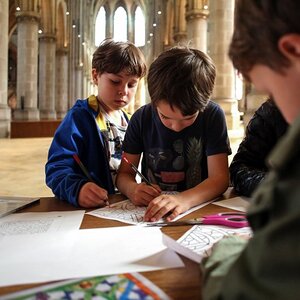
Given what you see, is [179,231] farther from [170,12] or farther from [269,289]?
[170,12]

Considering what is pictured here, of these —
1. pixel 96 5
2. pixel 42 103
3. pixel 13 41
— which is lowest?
pixel 42 103

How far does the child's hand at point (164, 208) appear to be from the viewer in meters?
1.25

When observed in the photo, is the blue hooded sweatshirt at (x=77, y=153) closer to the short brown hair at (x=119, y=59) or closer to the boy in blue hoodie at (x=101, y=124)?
the boy in blue hoodie at (x=101, y=124)

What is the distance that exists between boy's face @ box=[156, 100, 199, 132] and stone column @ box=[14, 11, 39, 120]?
15.8m

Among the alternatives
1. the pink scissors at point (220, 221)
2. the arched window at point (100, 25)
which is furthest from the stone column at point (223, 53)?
the arched window at point (100, 25)

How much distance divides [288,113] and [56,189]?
3.98ft

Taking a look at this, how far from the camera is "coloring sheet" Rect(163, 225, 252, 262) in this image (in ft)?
2.90

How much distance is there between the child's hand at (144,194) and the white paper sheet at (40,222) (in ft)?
0.70

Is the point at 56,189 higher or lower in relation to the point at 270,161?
lower

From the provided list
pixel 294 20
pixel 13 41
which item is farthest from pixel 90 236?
pixel 13 41

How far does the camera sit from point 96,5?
46344mm

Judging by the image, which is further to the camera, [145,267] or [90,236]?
[90,236]

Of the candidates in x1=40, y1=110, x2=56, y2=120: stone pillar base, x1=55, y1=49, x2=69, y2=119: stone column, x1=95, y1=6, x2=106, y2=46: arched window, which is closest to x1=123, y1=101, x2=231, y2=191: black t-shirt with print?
x1=40, y1=110, x2=56, y2=120: stone pillar base

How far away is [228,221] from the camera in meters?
1.13
